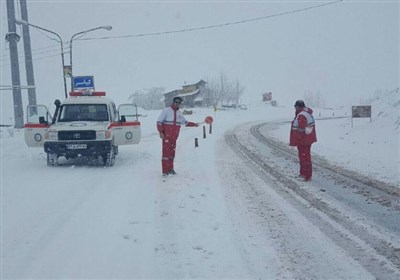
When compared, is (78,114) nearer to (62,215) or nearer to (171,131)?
(171,131)

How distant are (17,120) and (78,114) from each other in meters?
15.5

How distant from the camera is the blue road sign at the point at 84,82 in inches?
922

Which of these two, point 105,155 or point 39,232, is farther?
point 105,155

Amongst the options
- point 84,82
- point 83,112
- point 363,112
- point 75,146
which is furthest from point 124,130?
point 363,112

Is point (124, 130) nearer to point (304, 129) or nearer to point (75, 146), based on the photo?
point (75, 146)

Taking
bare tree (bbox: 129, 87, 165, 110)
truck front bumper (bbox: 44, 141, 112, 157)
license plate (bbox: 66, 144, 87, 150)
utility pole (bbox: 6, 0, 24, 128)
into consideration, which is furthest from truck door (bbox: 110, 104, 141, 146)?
bare tree (bbox: 129, 87, 165, 110)

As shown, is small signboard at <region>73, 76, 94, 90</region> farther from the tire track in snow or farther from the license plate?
the tire track in snow

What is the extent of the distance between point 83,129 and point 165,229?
6.47 meters

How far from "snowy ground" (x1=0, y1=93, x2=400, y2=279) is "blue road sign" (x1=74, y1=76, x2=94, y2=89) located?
539 inches

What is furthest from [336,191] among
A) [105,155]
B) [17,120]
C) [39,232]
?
[17,120]

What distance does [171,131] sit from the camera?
9781 millimetres

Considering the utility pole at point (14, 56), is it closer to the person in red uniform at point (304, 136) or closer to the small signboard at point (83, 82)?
the small signboard at point (83, 82)

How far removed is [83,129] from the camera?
11.2 m

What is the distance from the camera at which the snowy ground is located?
14.1 feet
